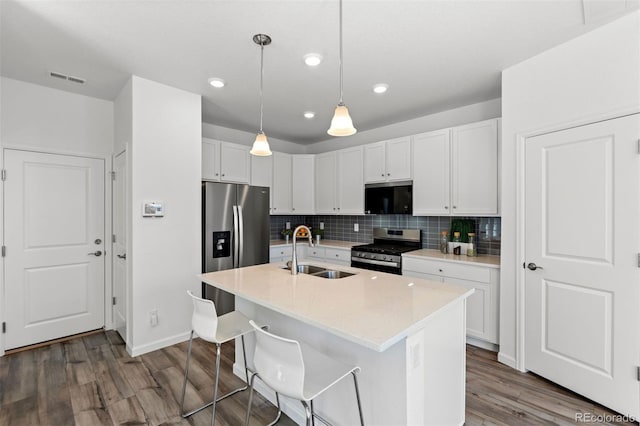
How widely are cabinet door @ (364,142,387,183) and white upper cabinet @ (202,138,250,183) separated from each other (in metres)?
1.70

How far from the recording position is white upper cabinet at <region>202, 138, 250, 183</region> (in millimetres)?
4008

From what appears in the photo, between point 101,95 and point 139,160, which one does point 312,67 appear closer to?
point 139,160

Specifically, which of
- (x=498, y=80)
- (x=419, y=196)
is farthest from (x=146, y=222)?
(x=498, y=80)

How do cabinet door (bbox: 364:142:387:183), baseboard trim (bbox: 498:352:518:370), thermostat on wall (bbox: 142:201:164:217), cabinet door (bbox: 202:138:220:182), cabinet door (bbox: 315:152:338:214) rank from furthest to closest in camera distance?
cabinet door (bbox: 315:152:338:214) → cabinet door (bbox: 364:142:387:183) → cabinet door (bbox: 202:138:220:182) → thermostat on wall (bbox: 142:201:164:217) → baseboard trim (bbox: 498:352:518:370)

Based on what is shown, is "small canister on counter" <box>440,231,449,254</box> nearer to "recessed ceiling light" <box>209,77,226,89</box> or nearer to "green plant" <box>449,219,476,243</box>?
"green plant" <box>449,219,476,243</box>

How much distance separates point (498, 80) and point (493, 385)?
2669 mm

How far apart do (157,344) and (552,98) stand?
4.11m

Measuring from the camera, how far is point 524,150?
2578mm

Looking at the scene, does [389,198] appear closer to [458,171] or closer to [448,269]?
[458,171]

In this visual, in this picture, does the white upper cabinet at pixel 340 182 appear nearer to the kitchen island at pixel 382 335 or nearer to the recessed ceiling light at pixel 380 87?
the recessed ceiling light at pixel 380 87

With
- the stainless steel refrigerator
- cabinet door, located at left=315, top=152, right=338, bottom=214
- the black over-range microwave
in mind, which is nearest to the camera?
the stainless steel refrigerator

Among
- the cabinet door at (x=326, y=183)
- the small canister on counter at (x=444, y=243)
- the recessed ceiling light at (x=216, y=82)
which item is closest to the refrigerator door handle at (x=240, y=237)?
the recessed ceiling light at (x=216, y=82)

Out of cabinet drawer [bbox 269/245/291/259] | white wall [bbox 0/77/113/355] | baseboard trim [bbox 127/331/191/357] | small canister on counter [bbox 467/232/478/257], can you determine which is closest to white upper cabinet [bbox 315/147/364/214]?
cabinet drawer [bbox 269/245/291/259]

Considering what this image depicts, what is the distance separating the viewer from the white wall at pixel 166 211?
2.93 meters
